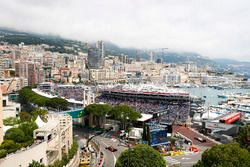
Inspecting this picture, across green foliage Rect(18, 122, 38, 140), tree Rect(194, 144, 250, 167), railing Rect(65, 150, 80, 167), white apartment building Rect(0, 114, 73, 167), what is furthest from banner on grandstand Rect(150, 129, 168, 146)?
tree Rect(194, 144, 250, 167)

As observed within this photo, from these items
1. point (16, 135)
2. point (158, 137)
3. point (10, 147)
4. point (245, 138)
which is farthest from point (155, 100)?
point (10, 147)

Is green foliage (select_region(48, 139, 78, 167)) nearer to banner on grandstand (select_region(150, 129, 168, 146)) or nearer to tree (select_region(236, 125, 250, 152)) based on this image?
banner on grandstand (select_region(150, 129, 168, 146))

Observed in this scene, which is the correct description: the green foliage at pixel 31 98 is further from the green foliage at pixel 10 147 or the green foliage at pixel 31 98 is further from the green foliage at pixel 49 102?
the green foliage at pixel 10 147

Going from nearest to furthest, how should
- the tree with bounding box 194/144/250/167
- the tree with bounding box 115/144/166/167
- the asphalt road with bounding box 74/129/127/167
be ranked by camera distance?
1. the tree with bounding box 194/144/250/167
2. the tree with bounding box 115/144/166/167
3. the asphalt road with bounding box 74/129/127/167

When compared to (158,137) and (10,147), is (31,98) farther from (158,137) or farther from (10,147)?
(10,147)

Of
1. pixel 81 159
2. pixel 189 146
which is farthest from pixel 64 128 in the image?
pixel 189 146

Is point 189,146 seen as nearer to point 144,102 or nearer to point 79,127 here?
point 79,127
